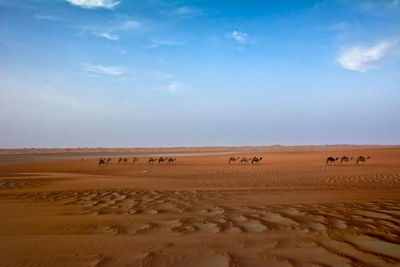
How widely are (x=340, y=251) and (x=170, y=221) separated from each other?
10.8 ft

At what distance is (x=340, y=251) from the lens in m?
3.83

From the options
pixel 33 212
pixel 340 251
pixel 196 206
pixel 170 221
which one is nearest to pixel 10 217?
pixel 33 212

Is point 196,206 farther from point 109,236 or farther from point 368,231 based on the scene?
point 368,231

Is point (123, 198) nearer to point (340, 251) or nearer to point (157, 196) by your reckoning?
point (157, 196)

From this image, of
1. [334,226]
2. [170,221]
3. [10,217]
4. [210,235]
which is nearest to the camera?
[210,235]

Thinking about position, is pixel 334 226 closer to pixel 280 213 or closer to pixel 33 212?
pixel 280 213

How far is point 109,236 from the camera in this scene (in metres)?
4.66

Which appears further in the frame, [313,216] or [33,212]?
[33,212]

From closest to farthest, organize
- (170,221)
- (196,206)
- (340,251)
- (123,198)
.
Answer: (340,251)
(170,221)
(196,206)
(123,198)

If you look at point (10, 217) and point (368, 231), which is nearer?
point (368, 231)

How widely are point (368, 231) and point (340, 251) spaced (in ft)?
4.42

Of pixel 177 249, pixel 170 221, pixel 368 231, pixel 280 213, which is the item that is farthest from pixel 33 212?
pixel 368 231

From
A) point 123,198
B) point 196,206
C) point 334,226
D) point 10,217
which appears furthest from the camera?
point 123,198

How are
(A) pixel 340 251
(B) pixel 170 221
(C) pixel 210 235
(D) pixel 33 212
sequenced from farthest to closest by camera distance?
(D) pixel 33 212, (B) pixel 170 221, (C) pixel 210 235, (A) pixel 340 251
